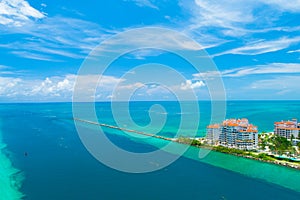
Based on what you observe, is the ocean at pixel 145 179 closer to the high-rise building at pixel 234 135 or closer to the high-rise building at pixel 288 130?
the high-rise building at pixel 234 135

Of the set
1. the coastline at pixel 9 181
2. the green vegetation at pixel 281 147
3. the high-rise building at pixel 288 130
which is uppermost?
the high-rise building at pixel 288 130

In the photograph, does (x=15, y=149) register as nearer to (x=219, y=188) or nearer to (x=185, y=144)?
(x=185, y=144)

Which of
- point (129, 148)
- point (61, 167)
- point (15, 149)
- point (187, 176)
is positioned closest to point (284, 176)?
point (187, 176)

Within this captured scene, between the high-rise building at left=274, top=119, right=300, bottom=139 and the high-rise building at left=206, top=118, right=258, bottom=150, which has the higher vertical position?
the high-rise building at left=274, top=119, right=300, bottom=139

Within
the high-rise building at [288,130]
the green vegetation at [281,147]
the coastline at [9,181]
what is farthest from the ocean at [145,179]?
the high-rise building at [288,130]

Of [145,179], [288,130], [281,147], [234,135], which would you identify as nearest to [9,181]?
[145,179]

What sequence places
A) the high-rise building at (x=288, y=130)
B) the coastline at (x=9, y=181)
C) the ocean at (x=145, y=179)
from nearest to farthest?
the coastline at (x=9, y=181)
the ocean at (x=145, y=179)
the high-rise building at (x=288, y=130)

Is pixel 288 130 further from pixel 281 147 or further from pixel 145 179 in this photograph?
pixel 145 179

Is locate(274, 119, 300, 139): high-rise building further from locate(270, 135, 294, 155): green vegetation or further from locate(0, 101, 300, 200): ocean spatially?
locate(0, 101, 300, 200): ocean

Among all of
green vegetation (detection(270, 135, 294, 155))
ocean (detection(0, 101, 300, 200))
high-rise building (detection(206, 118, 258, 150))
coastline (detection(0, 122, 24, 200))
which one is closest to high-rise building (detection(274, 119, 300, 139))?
green vegetation (detection(270, 135, 294, 155))
